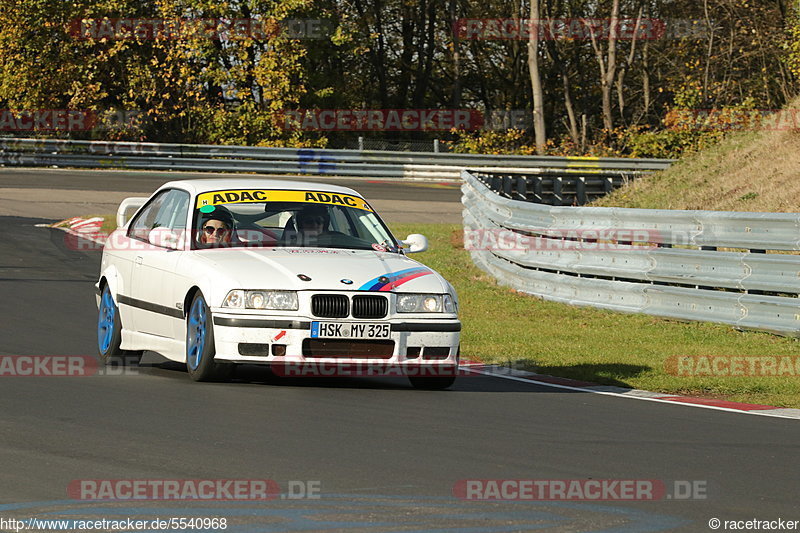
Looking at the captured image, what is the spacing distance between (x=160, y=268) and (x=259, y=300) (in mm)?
1388

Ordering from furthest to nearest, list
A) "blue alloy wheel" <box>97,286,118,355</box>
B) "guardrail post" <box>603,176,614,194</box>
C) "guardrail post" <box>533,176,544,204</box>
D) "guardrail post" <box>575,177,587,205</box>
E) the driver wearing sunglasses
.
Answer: "guardrail post" <box>603,176,614,194</box>
"guardrail post" <box>575,177,587,205</box>
"guardrail post" <box>533,176,544,204</box>
"blue alloy wheel" <box>97,286,118,355</box>
the driver wearing sunglasses

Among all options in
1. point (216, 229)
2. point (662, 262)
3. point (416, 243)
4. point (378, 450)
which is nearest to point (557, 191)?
point (662, 262)

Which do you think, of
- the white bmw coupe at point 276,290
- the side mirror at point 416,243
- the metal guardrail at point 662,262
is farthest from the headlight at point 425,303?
the metal guardrail at point 662,262

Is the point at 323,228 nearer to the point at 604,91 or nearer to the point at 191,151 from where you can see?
the point at 191,151

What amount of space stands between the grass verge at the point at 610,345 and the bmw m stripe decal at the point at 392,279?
2.03m

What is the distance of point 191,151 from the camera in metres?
37.3

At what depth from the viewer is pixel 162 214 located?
11.0m

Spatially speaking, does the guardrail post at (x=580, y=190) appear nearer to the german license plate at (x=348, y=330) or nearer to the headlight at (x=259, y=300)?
the german license plate at (x=348, y=330)

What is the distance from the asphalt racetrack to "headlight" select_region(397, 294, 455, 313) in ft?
1.99

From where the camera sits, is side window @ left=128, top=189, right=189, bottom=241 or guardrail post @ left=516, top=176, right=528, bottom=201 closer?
side window @ left=128, top=189, right=189, bottom=241

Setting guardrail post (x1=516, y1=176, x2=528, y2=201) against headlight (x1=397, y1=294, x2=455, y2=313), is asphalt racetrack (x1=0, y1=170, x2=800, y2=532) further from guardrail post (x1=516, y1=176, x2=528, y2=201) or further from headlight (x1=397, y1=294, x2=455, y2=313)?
guardrail post (x1=516, y1=176, x2=528, y2=201)

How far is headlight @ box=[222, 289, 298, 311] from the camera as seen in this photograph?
30.0 ft

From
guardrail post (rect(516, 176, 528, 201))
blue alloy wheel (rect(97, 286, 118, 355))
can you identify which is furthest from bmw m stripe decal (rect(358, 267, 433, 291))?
guardrail post (rect(516, 176, 528, 201))

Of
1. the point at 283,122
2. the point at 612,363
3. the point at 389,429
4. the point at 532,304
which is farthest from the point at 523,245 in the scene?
the point at 283,122
